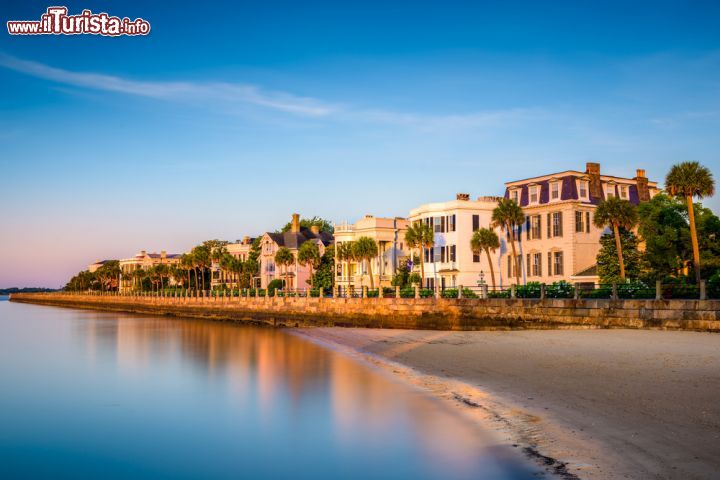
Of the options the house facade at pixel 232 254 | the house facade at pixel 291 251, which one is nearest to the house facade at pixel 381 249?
the house facade at pixel 291 251

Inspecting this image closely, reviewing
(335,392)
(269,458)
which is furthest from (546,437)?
(335,392)

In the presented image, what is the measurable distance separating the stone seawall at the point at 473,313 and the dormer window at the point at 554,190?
58.0 ft

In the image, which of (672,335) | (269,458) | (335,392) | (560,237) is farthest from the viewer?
(560,237)

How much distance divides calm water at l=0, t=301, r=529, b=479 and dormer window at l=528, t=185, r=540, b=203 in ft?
99.1

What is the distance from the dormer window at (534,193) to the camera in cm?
5756

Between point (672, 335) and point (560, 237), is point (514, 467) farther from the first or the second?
point (560, 237)

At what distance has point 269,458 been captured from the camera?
14.3 meters

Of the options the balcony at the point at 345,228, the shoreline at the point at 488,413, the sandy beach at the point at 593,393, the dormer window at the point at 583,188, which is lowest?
the shoreline at the point at 488,413

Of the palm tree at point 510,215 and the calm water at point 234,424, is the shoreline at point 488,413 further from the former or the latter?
the palm tree at point 510,215

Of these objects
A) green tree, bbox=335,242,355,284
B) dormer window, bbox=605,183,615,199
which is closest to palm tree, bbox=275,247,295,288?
green tree, bbox=335,242,355,284

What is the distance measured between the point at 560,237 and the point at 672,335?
93.6 ft

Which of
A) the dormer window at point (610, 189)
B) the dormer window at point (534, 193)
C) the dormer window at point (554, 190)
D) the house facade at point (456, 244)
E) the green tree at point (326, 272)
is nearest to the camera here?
the dormer window at point (554, 190)

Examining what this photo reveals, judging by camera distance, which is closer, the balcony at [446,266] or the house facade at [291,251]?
the balcony at [446,266]

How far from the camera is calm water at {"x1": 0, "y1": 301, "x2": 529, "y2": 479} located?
13289 mm
